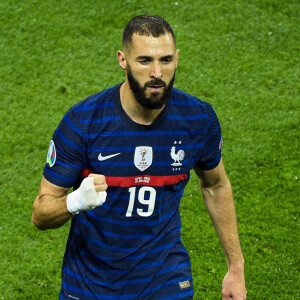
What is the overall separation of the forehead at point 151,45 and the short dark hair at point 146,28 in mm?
30

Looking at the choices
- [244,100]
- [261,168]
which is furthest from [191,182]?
[244,100]

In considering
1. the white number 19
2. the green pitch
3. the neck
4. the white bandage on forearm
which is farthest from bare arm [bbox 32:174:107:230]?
the green pitch

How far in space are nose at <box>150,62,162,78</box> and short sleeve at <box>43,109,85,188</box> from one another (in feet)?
1.81

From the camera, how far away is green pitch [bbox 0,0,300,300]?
26.0 ft

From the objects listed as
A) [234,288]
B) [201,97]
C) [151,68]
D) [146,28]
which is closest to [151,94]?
[151,68]

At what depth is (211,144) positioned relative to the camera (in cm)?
483

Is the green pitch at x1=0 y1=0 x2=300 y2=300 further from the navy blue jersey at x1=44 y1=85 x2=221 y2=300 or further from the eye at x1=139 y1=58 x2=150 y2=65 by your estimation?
the eye at x1=139 y1=58 x2=150 y2=65

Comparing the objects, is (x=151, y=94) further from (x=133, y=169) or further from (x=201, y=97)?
(x=201, y=97)

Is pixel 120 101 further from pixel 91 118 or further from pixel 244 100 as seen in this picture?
pixel 244 100

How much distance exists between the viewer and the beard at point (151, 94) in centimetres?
434

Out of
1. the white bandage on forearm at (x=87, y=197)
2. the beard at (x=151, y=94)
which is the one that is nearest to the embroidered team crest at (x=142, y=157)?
the beard at (x=151, y=94)

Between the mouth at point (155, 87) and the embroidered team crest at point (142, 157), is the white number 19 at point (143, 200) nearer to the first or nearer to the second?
the embroidered team crest at point (142, 157)

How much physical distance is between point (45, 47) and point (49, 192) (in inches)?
333

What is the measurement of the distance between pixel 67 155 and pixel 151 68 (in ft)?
2.40
